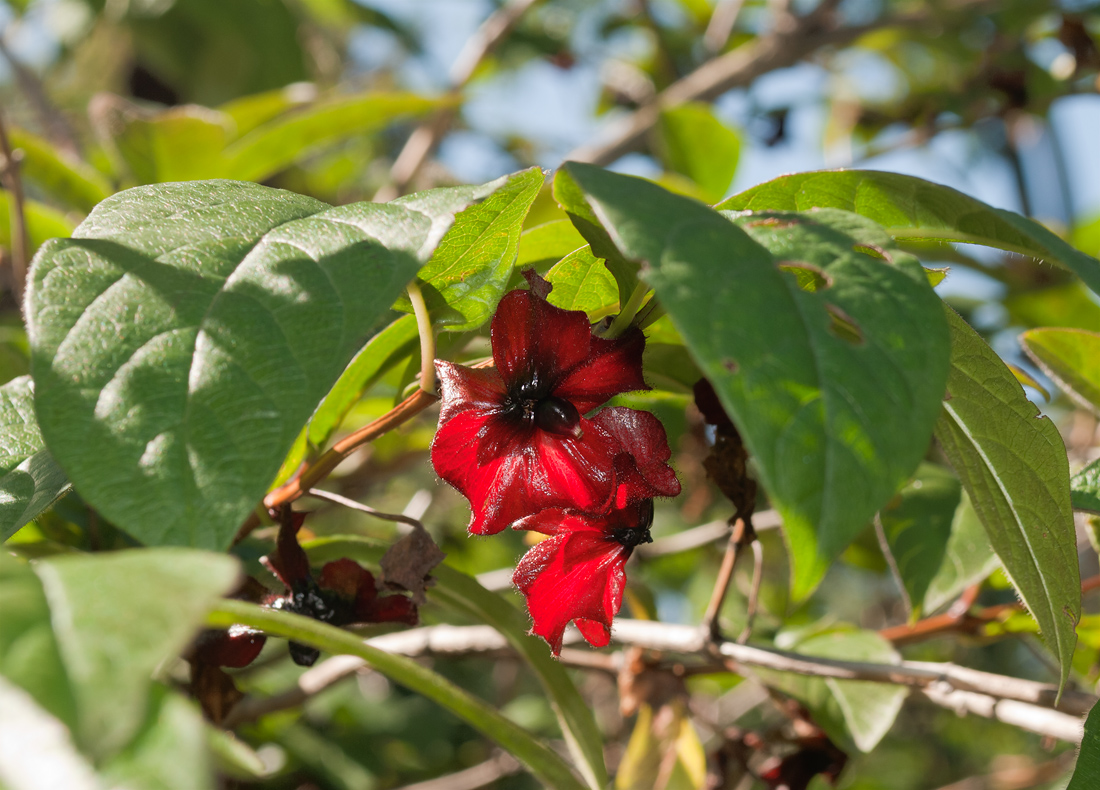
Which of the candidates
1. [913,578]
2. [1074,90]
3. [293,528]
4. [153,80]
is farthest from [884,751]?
[153,80]

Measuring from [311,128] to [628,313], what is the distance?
1033mm

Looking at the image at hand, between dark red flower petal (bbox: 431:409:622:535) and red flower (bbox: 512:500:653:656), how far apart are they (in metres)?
0.02

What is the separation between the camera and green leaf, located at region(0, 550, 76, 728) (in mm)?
264

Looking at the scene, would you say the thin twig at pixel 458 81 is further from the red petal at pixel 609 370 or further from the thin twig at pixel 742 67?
the red petal at pixel 609 370

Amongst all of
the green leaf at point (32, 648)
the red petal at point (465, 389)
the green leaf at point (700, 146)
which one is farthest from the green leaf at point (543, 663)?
the green leaf at point (700, 146)

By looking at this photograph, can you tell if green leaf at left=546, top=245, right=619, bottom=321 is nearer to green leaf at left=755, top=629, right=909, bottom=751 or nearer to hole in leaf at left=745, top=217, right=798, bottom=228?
hole in leaf at left=745, top=217, right=798, bottom=228

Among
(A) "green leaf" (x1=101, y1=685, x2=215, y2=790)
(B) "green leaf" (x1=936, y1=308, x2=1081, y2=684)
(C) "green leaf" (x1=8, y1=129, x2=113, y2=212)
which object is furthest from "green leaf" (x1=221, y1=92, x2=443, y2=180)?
(A) "green leaf" (x1=101, y1=685, x2=215, y2=790)

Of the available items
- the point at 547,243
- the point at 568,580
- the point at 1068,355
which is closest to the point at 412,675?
the point at 568,580

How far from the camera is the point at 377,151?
3766mm

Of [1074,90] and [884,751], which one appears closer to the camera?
[1074,90]

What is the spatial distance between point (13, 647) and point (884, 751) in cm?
362

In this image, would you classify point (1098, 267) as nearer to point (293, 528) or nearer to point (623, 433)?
point (623, 433)

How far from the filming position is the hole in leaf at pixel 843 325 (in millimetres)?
388

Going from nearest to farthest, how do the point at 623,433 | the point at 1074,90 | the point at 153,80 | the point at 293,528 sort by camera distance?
the point at 623,433 < the point at 293,528 < the point at 1074,90 < the point at 153,80
